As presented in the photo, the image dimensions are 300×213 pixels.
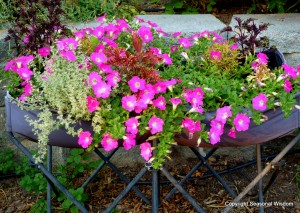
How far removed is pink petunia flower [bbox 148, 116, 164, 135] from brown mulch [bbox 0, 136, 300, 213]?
1170mm

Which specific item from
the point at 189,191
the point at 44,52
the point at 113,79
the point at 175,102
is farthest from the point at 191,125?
the point at 189,191

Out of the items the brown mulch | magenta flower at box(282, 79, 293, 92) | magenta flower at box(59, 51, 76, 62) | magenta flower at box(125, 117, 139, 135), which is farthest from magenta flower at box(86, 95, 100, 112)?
the brown mulch

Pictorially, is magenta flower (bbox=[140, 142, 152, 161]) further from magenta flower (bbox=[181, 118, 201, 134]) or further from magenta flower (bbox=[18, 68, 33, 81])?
magenta flower (bbox=[18, 68, 33, 81])

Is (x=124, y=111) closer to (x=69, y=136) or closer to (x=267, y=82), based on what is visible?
(x=69, y=136)

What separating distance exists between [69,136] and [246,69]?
2.75ft

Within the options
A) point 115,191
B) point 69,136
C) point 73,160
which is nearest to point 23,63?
point 69,136

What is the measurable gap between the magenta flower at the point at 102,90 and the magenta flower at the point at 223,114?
0.40m

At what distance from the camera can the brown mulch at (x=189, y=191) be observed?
9.64ft

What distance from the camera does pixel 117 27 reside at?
237 centimetres

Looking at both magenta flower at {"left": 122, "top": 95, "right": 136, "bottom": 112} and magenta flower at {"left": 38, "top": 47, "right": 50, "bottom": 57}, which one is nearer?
magenta flower at {"left": 122, "top": 95, "right": 136, "bottom": 112}

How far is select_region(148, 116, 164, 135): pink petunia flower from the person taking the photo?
1.85m

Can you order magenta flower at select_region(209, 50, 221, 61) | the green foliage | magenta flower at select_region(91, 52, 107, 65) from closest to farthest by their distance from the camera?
magenta flower at select_region(91, 52, 107, 65), magenta flower at select_region(209, 50, 221, 61), the green foliage

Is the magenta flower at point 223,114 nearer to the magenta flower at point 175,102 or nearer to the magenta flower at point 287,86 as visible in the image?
the magenta flower at point 175,102

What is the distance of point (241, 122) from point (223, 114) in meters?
0.07
